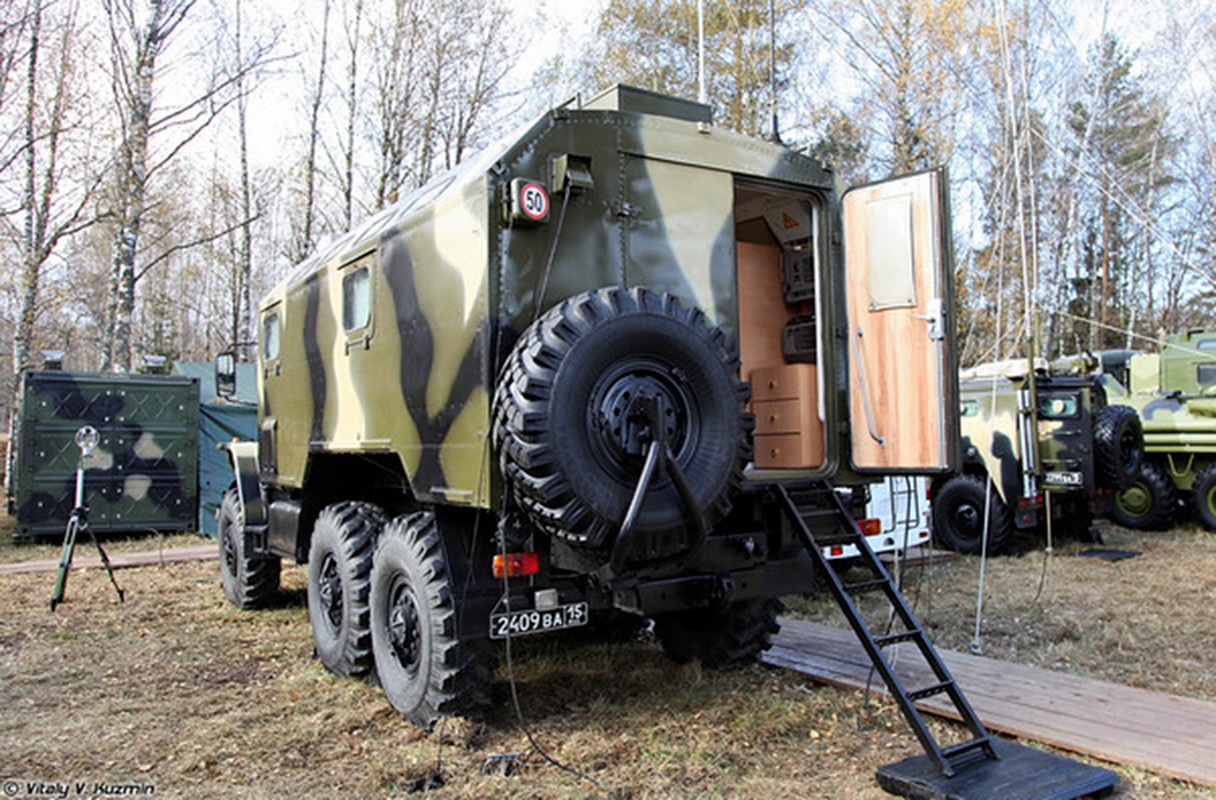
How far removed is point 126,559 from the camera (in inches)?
404

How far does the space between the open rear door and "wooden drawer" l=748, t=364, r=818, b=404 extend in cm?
34

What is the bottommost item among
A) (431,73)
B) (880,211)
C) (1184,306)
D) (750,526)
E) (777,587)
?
(777,587)

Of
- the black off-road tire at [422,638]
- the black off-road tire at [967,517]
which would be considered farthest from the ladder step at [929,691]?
the black off-road tire at [967,517]

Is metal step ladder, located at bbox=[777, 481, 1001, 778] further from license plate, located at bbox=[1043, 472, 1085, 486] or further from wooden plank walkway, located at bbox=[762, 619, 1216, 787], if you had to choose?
license plate, located at bbox=[1043, 472, 1085, 486]

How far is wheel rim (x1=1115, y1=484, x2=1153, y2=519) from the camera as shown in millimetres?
11891

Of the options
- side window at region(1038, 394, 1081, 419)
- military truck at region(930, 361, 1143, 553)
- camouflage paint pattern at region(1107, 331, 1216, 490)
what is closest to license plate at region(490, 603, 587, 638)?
military truck at region(930, 361, 1143, 553)

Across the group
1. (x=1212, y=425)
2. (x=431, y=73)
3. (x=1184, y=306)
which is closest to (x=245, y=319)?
(x=431, y=73)

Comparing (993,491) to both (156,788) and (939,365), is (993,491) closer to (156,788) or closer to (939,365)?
(939,365)

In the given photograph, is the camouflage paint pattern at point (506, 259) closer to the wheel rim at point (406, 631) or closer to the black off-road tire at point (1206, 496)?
the wheel rim at point (406, 631)

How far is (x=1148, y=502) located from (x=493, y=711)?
1066 cm

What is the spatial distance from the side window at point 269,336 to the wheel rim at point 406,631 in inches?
131

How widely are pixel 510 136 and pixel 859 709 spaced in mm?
3351

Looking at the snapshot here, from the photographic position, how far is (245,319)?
2777 centimetres

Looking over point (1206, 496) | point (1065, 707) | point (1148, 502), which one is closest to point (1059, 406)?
point (1148, 502)
